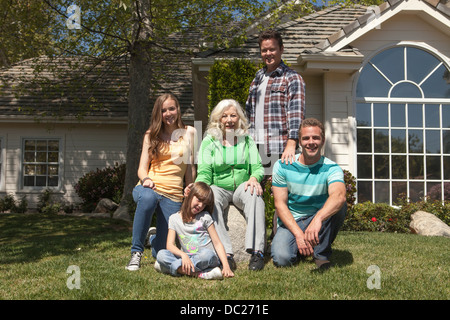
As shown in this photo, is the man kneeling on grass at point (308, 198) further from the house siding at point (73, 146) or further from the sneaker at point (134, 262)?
the house siding at point (73, 146)

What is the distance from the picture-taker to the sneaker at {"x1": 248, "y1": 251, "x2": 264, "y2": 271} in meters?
3.87

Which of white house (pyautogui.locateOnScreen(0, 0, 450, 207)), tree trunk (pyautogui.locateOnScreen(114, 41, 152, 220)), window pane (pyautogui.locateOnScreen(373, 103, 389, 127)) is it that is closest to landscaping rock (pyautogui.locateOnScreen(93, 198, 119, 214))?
tree trunk (pyautogui.locateOnScreen(114, 41, 152, 220))

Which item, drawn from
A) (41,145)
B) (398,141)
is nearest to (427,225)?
(398,141)

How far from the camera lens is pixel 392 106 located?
30.2 feet

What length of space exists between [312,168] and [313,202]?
1.11ft

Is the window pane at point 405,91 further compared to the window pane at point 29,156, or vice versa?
the window pane at point 29,156

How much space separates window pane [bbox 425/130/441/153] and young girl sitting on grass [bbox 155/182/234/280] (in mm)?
7091

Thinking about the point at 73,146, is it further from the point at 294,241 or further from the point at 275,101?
the point at 294,241

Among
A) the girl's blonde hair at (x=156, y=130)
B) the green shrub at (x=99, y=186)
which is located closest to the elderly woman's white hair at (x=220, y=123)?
the girl's blonde hair at (x=156, y=130)

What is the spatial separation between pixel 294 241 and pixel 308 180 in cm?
63

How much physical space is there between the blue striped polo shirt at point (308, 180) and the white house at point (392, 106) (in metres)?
5.31

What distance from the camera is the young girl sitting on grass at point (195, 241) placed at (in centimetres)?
370

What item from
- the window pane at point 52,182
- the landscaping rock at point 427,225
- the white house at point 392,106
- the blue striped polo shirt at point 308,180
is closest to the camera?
the blue striped polo shirt at point 308,180
